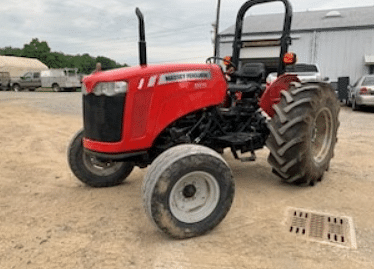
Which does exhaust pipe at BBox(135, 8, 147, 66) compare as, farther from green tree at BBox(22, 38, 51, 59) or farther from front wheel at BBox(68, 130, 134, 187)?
green tree at BBox(22, 38, 51, 59)

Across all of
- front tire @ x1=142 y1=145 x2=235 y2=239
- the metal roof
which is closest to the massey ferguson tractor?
front tire @ x1=142 y1=145 x2=235 y2=239

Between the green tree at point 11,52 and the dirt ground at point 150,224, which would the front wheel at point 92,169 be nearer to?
the dirt ground at point 150,224

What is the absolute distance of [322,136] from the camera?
448 centimetres

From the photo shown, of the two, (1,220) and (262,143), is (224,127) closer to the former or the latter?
(262,143)

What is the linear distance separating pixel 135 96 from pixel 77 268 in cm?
149

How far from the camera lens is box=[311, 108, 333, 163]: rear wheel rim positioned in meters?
4.36

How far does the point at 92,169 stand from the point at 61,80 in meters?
22.3

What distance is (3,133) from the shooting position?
23.6ft

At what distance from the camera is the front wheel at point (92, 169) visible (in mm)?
4016

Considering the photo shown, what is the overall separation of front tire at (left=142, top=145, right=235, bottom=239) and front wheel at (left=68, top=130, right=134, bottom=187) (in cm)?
146

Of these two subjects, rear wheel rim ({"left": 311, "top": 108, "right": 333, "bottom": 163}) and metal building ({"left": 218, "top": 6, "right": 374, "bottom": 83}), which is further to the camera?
metal building ({"left": 218, "top": 6, "right": 374, "bottom": 83})

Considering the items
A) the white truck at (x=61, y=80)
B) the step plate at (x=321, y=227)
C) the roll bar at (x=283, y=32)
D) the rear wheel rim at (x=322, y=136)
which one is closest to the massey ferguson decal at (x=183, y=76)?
the roll bar at (x=283, y=32)

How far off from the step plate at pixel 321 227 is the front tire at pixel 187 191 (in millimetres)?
707

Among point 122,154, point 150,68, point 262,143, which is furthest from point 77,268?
point 262,143
